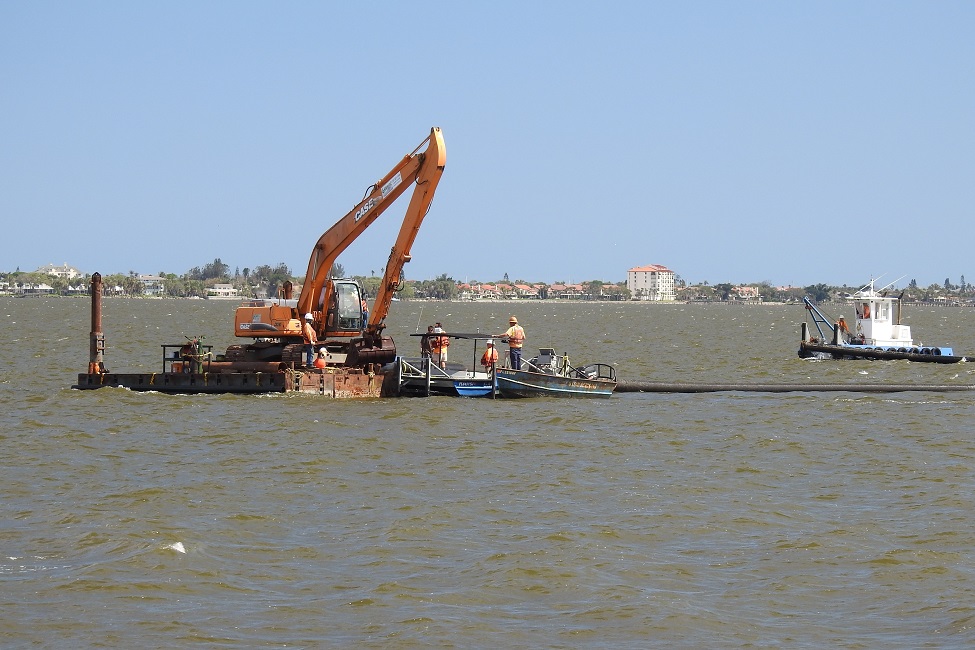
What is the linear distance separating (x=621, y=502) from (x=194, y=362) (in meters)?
16.8

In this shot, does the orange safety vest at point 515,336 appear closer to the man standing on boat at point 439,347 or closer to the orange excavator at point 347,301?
the man standing on boat at point 439,347

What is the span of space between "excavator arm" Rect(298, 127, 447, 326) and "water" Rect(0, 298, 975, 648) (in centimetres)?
435

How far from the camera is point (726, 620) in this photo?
40.5ft

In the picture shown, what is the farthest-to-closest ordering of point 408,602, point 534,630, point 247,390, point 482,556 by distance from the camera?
1. point 247,390
2. point 482,556
3. point 408,602
4. point 534,630

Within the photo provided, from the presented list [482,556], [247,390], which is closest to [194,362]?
[247,390]

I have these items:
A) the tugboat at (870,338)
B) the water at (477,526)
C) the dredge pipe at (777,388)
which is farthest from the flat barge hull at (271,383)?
the tugboat at (870,338)

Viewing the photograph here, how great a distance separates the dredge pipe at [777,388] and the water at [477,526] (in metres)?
4.85

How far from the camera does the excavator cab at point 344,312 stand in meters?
33.0

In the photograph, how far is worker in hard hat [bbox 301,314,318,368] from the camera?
105ft

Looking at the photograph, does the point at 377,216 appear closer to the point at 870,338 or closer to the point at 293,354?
the point at 293,354

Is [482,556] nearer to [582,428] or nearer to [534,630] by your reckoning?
[534,630]

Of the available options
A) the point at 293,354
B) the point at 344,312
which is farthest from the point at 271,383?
the point at 344,312

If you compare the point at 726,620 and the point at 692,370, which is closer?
the point at 726,620

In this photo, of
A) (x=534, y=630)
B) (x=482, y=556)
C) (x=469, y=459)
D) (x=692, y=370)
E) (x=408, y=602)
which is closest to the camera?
(x=534, y=630)
